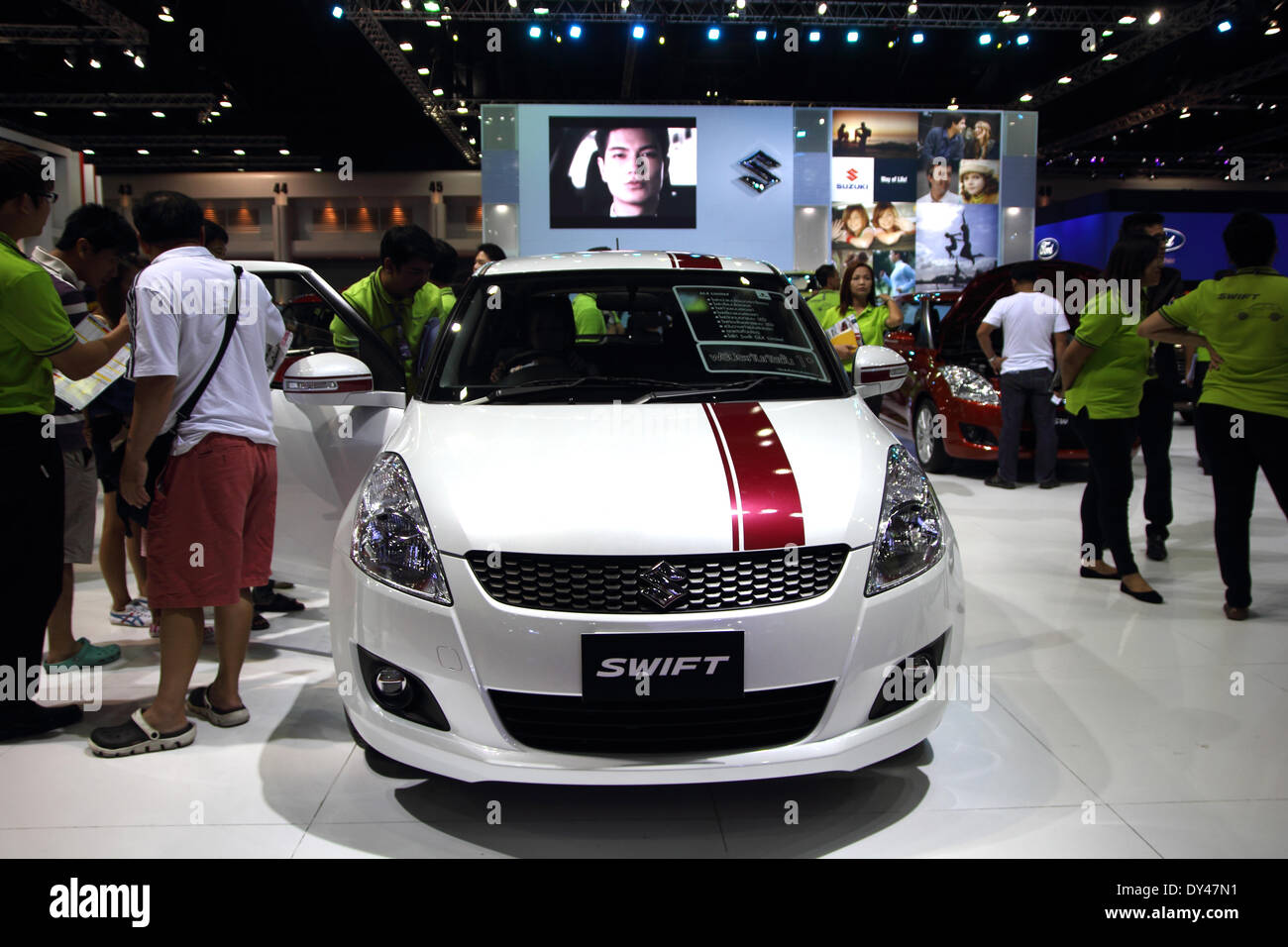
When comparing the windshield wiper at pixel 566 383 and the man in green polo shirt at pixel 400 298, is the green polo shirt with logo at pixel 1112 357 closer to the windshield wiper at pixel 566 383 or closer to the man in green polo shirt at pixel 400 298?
the windshield wiper at pixel 566 383

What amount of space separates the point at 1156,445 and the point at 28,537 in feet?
14.9

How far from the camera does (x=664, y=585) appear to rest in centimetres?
189

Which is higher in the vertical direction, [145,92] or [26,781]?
[145,92]

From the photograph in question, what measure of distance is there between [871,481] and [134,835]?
1.78 m

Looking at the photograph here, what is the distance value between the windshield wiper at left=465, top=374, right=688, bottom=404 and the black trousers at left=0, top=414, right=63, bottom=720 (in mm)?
1217

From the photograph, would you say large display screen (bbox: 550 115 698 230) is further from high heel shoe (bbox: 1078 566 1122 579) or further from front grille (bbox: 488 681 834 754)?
front grille (bbox: 488 681 834 754)

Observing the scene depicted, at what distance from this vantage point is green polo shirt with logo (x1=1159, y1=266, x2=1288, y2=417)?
3.49m

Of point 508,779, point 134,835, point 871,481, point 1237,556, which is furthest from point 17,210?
point 1237,556

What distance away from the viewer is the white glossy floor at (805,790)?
6.91ft

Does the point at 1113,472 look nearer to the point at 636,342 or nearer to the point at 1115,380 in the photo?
the point at 1115,380

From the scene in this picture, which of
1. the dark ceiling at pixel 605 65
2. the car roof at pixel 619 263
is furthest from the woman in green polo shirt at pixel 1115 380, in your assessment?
the dark ceiling at pixel 605 65

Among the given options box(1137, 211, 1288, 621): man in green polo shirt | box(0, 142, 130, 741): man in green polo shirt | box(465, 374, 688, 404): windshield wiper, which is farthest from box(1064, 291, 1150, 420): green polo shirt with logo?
box(0, 142, 130, 741): man in green polo shirt

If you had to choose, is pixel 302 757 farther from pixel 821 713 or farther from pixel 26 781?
pixel 821 713

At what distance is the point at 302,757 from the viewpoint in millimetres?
2578
